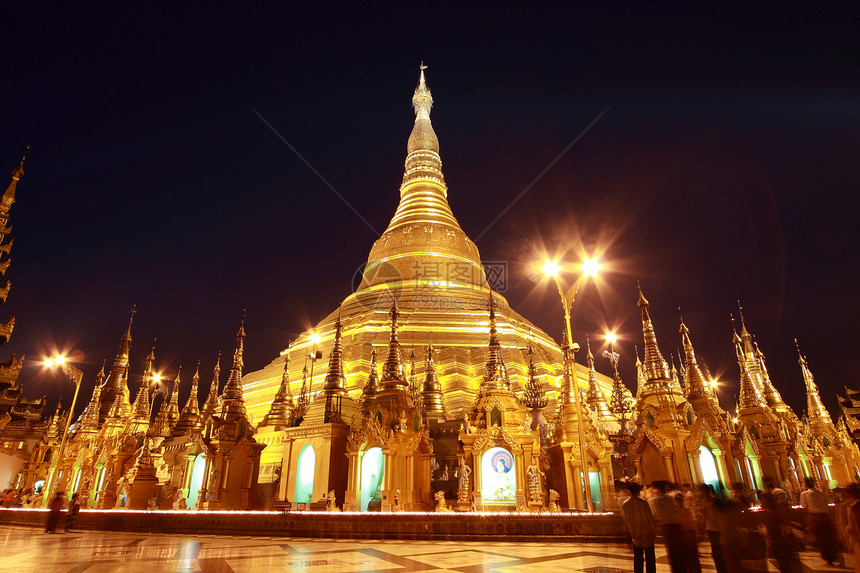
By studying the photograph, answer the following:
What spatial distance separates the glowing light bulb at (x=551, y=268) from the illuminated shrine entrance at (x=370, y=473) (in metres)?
7.81

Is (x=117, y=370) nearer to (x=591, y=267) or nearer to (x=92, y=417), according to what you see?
(x=92, y=417)

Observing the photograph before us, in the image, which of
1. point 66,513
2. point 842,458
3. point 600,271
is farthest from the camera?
point 842,458

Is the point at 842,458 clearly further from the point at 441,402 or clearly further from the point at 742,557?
the point at 742,557

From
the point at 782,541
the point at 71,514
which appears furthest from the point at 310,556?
the point at 71,514

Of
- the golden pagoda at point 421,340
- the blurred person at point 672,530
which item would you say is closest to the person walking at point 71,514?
the golden pagoda at point 421,340

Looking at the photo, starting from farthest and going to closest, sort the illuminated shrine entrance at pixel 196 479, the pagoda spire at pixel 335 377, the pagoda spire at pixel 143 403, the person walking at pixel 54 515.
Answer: the pagoda spire at pixel 143 403, the pagoda spire at pixel 335 377, the illuminated shrine entrance at pixel 196 479, the person walking at pixel 54 515

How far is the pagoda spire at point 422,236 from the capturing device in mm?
41594

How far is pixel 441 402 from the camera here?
76.1ft

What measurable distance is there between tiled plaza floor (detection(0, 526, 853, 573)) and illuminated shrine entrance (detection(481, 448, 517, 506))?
14.5 ft

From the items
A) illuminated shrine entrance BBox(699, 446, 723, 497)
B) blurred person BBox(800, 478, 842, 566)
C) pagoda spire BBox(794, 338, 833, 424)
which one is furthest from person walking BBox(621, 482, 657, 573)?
pagoda spire BBox(794, 338, 833, 424)

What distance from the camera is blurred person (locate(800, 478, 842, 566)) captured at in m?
7.60

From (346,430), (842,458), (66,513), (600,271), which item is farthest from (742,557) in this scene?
(842,458)

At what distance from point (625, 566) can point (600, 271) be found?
24.9ft

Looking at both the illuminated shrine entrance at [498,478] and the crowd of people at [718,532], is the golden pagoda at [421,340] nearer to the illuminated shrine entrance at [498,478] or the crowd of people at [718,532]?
the illuminated shrine entrance at [498,478]
